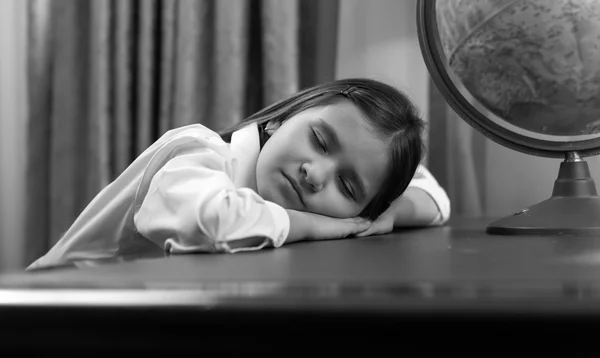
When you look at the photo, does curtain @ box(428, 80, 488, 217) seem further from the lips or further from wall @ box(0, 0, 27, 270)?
wall @ box(0, 0, 27, 270)

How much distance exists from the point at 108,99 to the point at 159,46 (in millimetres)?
228

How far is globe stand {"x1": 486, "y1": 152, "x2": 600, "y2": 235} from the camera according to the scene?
79cm

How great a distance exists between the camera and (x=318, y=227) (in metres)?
0.84

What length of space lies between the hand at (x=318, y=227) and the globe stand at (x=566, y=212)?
181 mm

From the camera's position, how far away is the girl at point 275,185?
0.69 metres

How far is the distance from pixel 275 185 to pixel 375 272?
49 centimetres

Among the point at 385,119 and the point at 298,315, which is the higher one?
the point at 385,119

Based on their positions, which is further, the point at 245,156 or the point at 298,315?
the point at 245,156

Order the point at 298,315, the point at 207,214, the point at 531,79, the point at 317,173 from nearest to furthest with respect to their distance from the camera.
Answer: the point at 298,315
the point at 207,214
the point at 531,79
the point at 317,173

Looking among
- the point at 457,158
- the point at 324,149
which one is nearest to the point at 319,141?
the point at 324,149

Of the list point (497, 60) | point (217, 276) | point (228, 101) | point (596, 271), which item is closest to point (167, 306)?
point (217, 276)

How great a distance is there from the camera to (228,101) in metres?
1.97

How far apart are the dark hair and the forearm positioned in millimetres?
22

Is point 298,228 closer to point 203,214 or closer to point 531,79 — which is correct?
point 203,214
